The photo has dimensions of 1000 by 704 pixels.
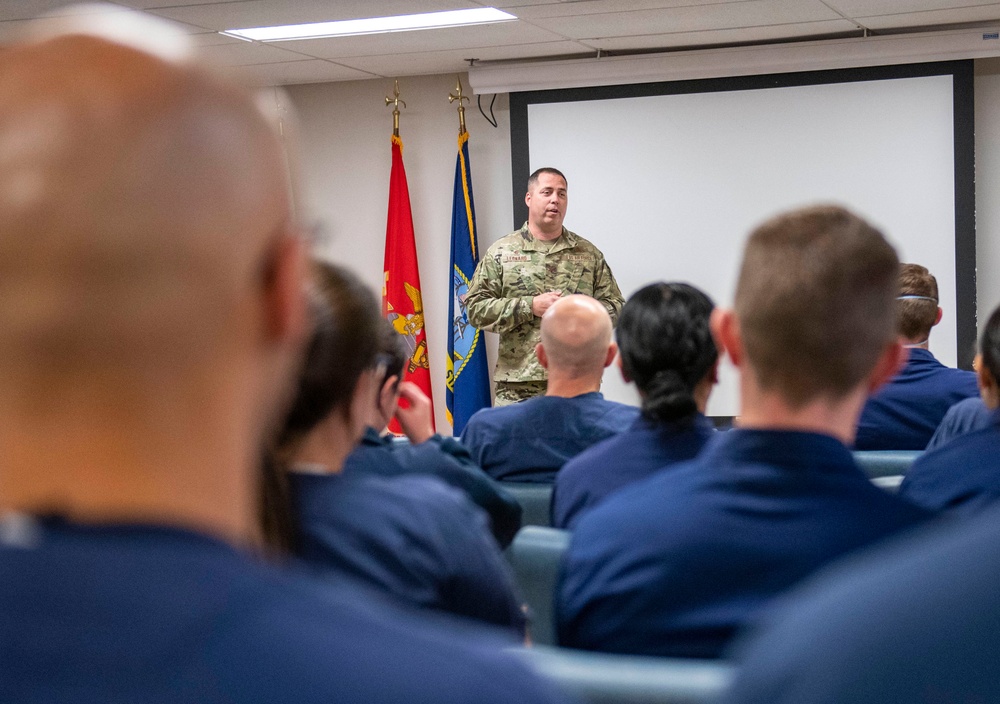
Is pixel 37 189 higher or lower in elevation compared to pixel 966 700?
higher

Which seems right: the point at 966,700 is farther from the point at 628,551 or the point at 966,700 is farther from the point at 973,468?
the point at 973,468

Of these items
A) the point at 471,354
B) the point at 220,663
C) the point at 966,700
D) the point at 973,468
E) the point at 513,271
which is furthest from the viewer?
the point at 471,354

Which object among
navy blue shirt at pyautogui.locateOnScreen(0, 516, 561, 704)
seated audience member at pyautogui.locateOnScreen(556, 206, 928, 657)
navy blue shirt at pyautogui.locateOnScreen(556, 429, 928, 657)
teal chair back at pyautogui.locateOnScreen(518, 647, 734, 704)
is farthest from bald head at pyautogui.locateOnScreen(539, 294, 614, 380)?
navy blue shirt at pyautogui.locateOnScreen(0, 516, 561, 704)

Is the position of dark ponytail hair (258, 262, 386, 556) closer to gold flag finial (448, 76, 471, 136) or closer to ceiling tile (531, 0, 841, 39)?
ceiling tile (531, 0, 841, 39)

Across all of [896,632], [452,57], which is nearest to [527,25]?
A: [452,57]

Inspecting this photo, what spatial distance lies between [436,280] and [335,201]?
2.92 feet

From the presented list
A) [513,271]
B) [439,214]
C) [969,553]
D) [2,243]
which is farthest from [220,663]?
[439,214]

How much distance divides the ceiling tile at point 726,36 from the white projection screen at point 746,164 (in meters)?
0.27

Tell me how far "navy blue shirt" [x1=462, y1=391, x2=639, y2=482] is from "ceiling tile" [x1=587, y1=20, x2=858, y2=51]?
343 cm

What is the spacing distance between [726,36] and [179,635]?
225 inches

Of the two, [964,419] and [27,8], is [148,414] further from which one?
[27,8]

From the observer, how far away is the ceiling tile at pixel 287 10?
15.1ft

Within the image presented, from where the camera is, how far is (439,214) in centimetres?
694

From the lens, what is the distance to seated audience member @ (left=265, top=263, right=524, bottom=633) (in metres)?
1.35
